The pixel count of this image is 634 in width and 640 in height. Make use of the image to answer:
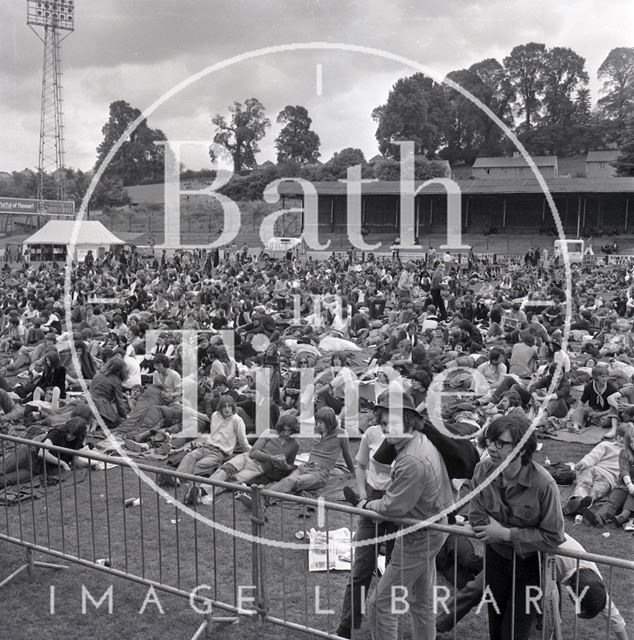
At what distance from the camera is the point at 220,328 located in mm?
16000

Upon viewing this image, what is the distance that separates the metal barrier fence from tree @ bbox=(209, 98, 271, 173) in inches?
2581

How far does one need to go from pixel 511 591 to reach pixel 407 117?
250 ft

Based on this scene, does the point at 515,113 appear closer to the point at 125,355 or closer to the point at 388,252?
the point at 388,252

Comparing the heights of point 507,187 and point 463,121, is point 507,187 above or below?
below

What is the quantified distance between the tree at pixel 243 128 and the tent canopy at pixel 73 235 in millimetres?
32045

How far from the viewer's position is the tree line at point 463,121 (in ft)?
241

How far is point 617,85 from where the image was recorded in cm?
8044

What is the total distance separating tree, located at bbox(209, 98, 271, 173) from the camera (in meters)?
71.7

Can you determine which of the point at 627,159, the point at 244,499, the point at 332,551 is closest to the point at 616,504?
the point at 332,551

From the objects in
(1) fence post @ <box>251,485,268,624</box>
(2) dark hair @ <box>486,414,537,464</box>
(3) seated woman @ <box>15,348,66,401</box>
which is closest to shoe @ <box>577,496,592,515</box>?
(2) dark hair @ <box>486,414,537,464</box>

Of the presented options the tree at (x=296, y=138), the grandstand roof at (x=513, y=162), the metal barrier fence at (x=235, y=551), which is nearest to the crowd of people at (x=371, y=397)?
the metal barrier fence at (x=235, y=551)

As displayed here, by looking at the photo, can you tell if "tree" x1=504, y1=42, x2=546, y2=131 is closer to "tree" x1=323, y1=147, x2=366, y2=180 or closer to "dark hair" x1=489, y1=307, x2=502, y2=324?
"tree" x1=323, y1=147, x2=366, y2=180

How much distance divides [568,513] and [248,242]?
150 feet

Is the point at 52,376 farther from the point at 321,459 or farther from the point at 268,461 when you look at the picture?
the point at 321,459
